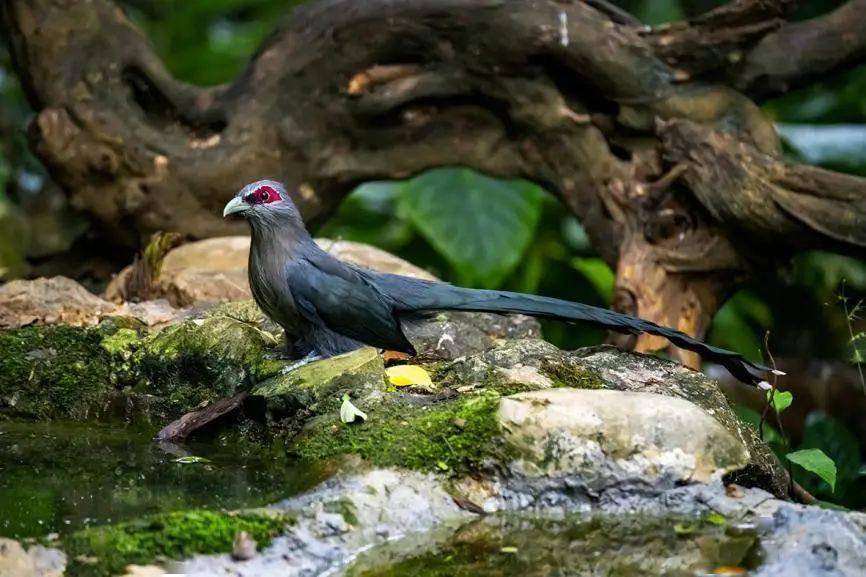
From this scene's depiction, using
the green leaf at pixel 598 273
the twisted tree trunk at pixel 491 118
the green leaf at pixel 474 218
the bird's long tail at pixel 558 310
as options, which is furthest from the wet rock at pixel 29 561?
the green leaf at pixel 598 273

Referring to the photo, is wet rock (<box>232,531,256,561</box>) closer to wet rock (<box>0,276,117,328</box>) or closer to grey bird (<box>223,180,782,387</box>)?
grey bird (<box>223,180,782,387</box>)

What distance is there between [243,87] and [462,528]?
12.4 ft

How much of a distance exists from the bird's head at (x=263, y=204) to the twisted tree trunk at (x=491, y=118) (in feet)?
5.91

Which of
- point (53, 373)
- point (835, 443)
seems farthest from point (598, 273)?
point (53, 373)

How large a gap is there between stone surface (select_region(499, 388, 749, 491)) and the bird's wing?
106cm

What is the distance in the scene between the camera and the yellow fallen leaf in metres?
3.69

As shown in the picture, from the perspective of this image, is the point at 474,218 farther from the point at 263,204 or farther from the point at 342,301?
the point at 342,301

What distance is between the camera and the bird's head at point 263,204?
415 cm

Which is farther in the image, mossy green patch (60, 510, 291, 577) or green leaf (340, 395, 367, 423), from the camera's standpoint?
green leaf (340, 395, 367, 423)

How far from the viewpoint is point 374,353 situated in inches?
146

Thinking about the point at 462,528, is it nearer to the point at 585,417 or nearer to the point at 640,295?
the point at 585,417

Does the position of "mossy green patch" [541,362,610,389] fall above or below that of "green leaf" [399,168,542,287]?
above

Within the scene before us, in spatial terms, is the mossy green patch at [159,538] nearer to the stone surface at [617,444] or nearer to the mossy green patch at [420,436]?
the mossy green patch at [420,436]

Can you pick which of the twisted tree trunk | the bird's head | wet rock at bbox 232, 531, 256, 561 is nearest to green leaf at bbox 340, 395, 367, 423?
wet rock at bbox 232, 531, 256, 561
